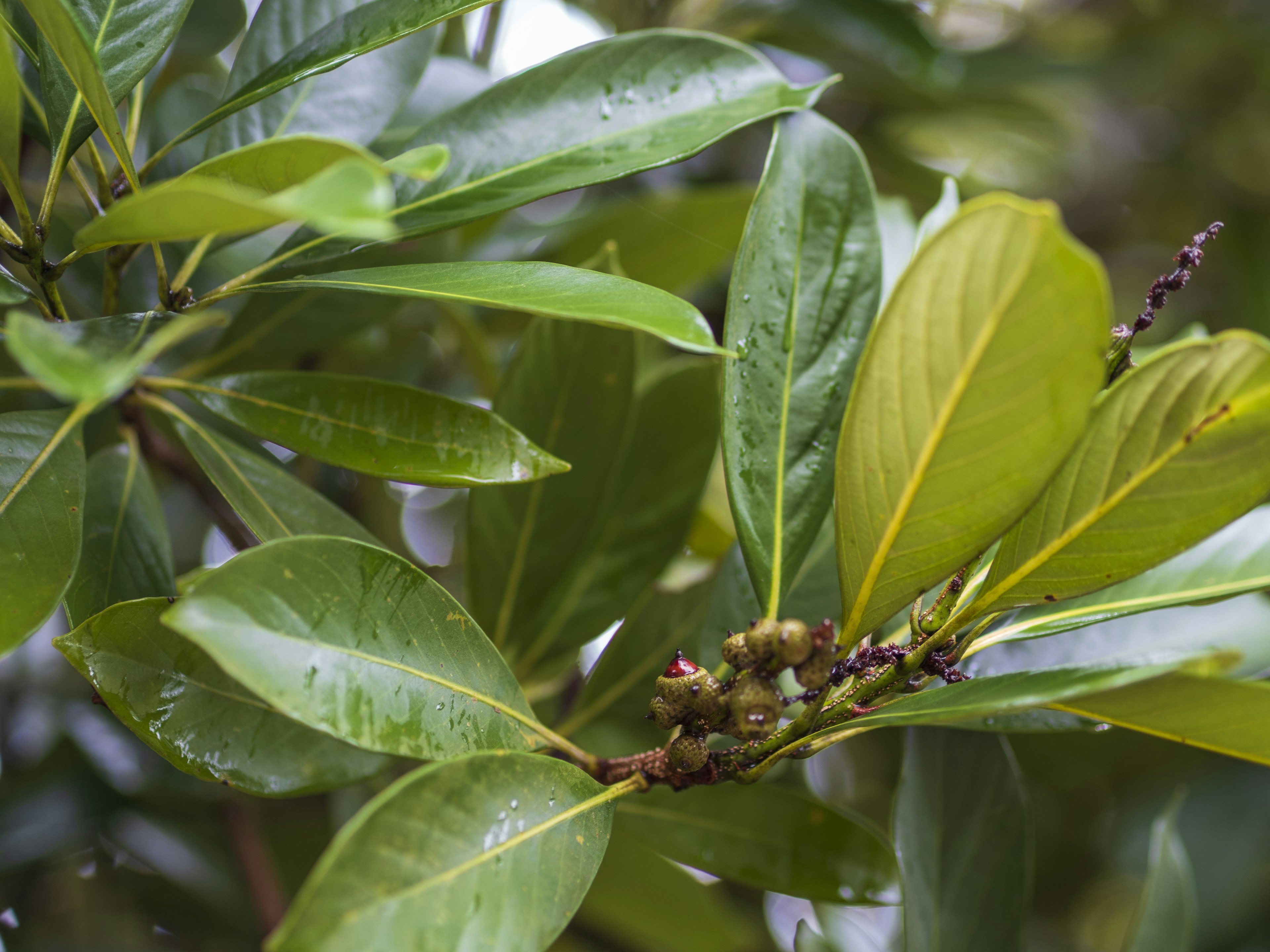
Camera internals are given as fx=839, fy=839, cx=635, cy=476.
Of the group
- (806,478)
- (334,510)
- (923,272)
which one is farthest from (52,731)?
(923,272)

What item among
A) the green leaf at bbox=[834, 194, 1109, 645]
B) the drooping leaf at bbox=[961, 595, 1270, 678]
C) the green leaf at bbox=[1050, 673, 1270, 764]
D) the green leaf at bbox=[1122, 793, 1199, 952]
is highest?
the green leaf at bbox=[834, 194, 1109, 645]

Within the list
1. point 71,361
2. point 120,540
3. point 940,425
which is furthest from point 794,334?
point 120,540

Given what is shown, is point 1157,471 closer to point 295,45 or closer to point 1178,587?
point 1178,587

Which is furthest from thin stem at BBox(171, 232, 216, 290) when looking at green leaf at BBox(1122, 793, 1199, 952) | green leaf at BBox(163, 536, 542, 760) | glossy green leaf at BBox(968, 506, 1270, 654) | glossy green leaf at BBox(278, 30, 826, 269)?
green leaf at BBox(1122, 793, 1199, 952)

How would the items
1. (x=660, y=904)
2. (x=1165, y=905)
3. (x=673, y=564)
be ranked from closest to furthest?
1. (x=1165, y=905)
2. (x=660, y=904)
3. (x=673, y=564)

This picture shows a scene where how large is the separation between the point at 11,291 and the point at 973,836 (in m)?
0.81

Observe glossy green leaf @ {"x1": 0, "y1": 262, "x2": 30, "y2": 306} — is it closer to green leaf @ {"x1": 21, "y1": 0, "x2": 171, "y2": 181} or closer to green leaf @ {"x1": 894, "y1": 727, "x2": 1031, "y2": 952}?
green leaf @ {"x1": 21, "y1": 0, "x2": 171, "y2": 181}

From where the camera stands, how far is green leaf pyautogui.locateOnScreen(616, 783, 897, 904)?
0.70 metres

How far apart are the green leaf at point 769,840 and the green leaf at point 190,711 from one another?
0.97ft

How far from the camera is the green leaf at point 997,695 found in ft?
1.28

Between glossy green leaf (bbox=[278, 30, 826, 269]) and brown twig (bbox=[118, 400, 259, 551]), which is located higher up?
glossy green leaf (bbox=[278, 30, 826, 269])

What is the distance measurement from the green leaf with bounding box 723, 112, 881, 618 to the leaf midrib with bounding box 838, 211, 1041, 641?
8 centimetres

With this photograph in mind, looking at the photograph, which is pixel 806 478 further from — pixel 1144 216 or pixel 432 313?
pixel 1144 216

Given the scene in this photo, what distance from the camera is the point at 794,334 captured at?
59cm
